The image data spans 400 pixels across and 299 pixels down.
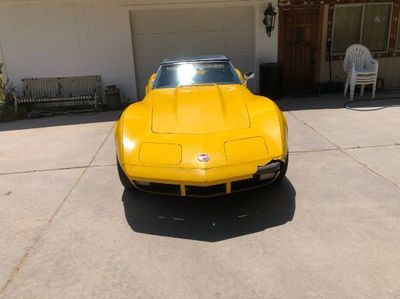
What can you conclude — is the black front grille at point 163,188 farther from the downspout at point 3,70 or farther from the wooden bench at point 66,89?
the downspout at point 3,70

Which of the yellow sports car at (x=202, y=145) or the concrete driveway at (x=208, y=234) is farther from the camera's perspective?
the yellow sports car at (x=202, y=145)

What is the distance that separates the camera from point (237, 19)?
9.45m

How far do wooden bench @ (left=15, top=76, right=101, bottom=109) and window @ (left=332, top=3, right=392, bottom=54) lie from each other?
6851 mm

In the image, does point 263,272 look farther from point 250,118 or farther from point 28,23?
point 28,23

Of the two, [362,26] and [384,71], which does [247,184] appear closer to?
[362,26]

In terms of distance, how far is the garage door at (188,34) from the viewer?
9305 millimetres

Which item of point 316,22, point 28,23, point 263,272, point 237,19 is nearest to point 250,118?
point 263,272

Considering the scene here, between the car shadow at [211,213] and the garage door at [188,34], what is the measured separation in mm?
6235

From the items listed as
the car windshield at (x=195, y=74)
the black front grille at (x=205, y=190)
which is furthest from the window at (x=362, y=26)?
the black front grille at (x=205, y=190)

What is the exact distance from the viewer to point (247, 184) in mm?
3414

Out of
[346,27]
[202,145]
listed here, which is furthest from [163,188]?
[346,27]

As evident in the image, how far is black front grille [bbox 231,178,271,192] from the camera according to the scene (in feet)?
11.0

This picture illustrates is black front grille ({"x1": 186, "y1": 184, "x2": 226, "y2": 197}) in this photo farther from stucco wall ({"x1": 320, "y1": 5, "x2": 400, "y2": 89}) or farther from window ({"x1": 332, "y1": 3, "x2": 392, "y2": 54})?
window ({"x1": 332, "y1": 3, "x2": 392, "y2": 54})

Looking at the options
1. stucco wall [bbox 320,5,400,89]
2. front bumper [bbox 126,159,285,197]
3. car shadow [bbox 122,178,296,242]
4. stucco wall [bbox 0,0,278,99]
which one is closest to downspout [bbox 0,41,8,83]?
stucco wall [bbox 0,0,278,99]
